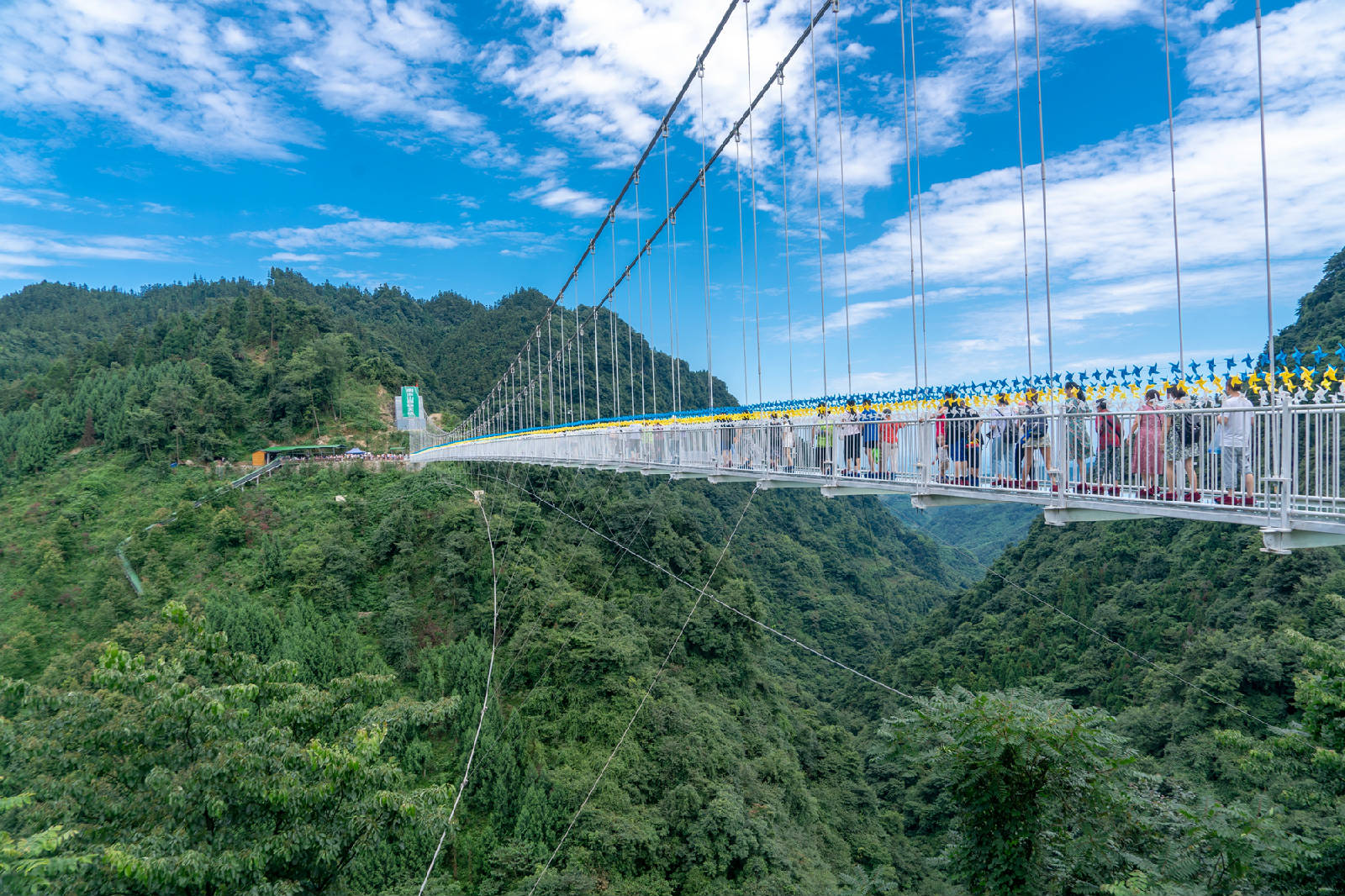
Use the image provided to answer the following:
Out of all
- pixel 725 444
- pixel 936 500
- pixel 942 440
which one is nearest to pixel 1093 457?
pixel 942 440

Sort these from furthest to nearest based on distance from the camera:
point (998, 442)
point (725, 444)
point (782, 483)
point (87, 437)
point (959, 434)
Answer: point (87, 437) → point (725, 444) → point (782, 483) → point (959, 434) → point (998, 442)

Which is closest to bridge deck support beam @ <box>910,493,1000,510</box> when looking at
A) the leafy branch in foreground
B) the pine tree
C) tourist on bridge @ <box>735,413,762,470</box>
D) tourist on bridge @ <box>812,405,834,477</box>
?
tourist on bridge @ <box>812,405,834,477</box>

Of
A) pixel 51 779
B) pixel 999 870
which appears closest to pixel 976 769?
pixel 999 870

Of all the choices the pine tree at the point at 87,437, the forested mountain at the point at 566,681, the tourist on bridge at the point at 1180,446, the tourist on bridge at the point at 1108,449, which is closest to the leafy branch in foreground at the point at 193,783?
the forested mountain at the point at 566,681

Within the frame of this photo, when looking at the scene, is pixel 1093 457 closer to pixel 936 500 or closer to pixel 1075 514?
pixel 1075 514

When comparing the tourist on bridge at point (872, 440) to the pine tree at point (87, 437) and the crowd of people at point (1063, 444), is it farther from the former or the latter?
the pine tree at point (87, 437)

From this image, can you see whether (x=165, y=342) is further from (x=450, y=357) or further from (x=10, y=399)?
(x=450, y=357)

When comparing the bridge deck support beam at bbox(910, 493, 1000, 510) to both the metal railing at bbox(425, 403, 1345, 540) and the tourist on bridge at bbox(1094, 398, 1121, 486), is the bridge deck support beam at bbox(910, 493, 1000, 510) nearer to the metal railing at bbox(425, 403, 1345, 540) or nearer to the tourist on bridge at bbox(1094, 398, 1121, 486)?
the metal railing at bbox(425, 403, 1345, 540)
